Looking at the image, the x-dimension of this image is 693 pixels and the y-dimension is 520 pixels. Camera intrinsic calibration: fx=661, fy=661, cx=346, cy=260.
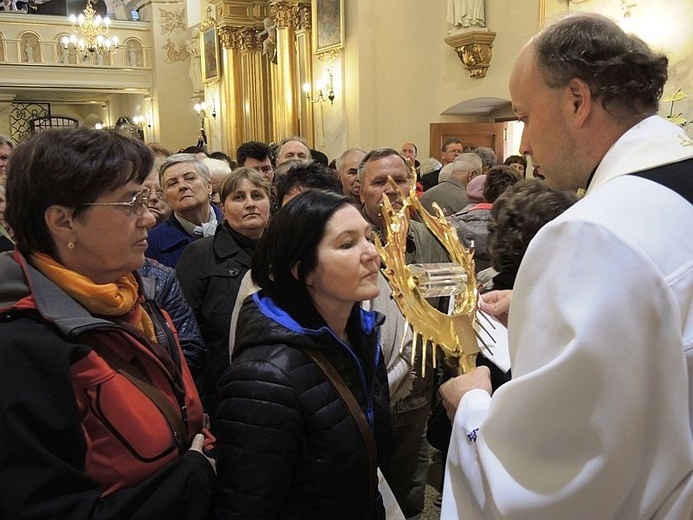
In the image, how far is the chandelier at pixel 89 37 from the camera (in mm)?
16875

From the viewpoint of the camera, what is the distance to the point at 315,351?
1.74 metres

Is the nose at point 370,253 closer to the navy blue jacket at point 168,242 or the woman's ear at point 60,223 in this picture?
the woman's ear at point 60,223

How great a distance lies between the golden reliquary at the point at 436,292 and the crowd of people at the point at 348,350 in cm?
7

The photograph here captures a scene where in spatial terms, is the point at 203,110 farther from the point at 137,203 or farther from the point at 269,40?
the point at 137,203

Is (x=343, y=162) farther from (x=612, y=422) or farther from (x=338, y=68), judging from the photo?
(x=338, y=68)

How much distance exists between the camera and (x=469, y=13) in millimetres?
9391

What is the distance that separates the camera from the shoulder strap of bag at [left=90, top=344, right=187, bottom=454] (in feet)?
4.74

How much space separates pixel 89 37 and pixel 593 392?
1832cm

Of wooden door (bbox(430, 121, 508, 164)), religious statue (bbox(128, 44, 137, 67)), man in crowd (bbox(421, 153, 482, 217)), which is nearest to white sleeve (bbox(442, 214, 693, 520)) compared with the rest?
man in crowd (bbox(421, 153, 482, 217))

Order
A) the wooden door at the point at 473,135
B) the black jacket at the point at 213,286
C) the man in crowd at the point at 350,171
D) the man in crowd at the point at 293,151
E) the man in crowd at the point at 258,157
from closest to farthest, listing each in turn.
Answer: the black jacket at the point at 213,286
the man in crowd at the point at 350,171
the man in crowd at the point at 258,157
the man in crowd at the point at 293,151
the wooden door at the point at 473,135

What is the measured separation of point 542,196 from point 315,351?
1009 millimetres

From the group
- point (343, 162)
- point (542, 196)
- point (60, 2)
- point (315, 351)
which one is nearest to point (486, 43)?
point (343, 162)

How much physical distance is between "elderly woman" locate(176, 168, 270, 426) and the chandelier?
15708mm

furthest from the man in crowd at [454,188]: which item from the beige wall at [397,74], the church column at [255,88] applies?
the church column at [255,88]
